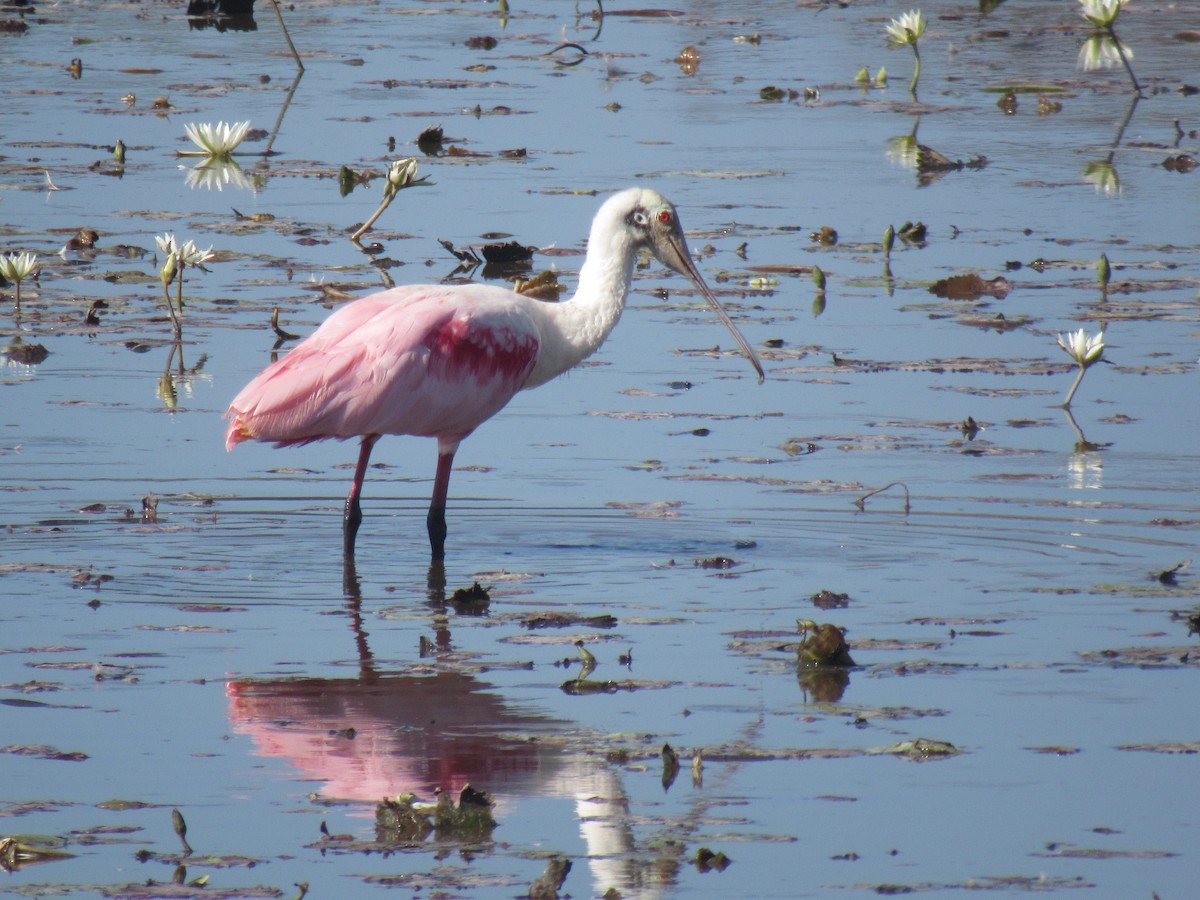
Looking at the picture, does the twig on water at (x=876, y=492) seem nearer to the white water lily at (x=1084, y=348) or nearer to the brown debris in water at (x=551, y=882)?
the white water lily at (x=1084, y=348)

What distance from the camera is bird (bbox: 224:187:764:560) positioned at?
22.6 feet

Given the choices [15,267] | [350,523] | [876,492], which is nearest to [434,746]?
[350,523]

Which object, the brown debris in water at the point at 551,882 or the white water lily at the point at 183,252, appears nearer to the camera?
the brown debris in water at the point at 551,882

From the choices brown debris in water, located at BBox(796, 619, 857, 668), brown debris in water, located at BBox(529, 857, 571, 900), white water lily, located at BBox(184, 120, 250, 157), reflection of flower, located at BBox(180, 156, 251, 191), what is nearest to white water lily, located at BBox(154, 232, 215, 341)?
white water lily, located at BBox(184, 120, 250, 157)

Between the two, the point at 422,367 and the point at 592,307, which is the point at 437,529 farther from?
the point at 592,307

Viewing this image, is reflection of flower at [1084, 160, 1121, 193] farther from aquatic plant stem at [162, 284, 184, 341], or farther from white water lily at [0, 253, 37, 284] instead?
white water lily at [0, 253, 37, 284]

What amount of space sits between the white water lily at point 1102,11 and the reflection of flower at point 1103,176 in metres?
1.34

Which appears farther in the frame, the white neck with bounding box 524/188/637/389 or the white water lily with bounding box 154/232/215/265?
the white water lily with bounding box 154/232/215/265

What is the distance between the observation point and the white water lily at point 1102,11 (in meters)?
14.2

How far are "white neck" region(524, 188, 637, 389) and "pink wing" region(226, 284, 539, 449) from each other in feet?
0.46

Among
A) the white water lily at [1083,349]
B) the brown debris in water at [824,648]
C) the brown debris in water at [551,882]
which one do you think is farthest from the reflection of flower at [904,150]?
the brown debris in water at [551,882]

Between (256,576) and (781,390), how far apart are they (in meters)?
2.84

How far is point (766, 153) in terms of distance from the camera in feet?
45.1

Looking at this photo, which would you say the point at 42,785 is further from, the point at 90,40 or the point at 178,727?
the point at 90,40
